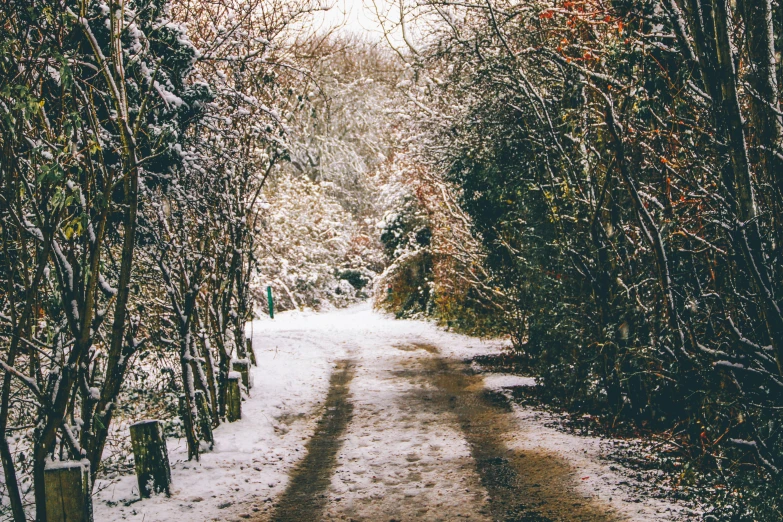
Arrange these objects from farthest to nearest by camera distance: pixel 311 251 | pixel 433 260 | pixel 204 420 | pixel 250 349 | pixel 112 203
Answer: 1. pixel 311 251
2. pixel 433 260
3. pixel 250 349
4. pixel 204 420
5. pixel 112 203

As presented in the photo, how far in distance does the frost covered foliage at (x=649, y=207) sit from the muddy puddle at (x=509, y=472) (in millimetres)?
1099

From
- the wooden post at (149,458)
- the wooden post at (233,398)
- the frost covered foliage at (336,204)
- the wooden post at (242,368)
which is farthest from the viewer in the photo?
the frost covered foliage at (336,204)

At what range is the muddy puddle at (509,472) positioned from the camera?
18.8 ft

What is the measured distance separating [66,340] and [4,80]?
2457 mm

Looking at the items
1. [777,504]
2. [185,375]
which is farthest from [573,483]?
[185,375]

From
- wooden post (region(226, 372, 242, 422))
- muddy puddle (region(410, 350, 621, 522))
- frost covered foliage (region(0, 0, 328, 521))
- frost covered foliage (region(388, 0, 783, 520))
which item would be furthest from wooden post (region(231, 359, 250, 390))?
frost covered foliage (region(388, 0, 783, 520))

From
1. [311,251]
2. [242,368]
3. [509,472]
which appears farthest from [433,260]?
[509,472]

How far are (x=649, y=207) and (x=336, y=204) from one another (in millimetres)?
31356

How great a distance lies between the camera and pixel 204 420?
8156 millimetres

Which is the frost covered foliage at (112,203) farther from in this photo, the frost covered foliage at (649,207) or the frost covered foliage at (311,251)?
the frost covered foliage at (311,251)

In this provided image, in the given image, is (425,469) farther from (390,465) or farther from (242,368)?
(242,368)

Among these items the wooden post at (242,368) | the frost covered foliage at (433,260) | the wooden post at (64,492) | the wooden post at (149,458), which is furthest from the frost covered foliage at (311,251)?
the wooden post at (64,492)

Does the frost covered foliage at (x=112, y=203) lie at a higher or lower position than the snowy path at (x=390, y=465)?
higher

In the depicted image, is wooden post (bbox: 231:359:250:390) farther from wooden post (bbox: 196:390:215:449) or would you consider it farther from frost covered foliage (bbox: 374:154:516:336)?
frost covered foliage (bbox: 374:154:516:336)
